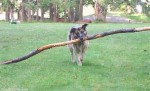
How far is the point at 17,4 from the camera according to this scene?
7244 centimetres

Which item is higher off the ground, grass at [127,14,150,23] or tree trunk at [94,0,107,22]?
tree trunk at [94,0,107,22]

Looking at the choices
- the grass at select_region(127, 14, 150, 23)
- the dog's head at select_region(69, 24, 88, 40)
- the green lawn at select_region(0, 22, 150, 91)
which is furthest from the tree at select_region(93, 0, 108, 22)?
the dog's head at select_region(69, 24, 88, 40)

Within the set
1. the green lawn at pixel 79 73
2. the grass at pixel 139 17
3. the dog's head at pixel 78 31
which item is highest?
the dog's head at pixel 78 31

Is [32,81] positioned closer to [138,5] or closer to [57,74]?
[57,74]

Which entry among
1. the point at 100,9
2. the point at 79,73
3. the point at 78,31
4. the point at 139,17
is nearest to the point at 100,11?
the point at 100,9

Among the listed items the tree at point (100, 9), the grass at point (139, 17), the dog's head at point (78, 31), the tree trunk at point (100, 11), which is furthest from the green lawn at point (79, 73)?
the grass at point (139, 17)

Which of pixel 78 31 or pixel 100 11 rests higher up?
pixel 78 31

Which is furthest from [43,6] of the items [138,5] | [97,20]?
[138,5]

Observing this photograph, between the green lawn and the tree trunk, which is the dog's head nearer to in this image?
the green lawn

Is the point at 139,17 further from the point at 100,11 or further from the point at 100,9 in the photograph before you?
the point at 100,11

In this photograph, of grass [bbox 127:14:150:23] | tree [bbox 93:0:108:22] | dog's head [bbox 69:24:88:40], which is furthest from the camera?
grass [bbox 127:14:150:23]

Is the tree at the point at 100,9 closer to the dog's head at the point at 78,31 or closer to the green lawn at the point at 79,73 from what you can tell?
the green lawn at the point at 79,73

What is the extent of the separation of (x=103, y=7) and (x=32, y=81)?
200 feet

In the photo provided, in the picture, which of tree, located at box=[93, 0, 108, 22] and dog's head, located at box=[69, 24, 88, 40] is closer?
dog's head, located at box=[69, 24, 88, 40]
